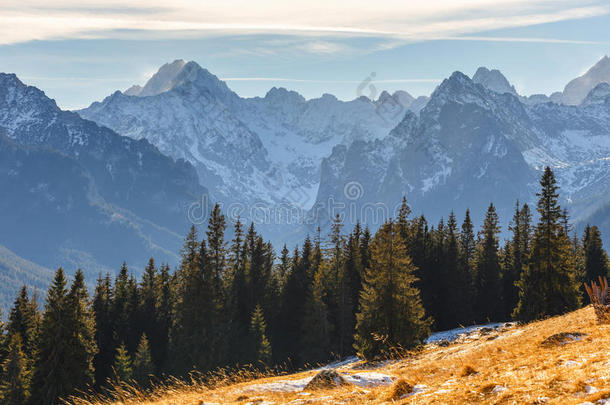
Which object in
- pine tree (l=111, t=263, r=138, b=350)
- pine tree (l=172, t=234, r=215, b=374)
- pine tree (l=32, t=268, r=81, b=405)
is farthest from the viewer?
pine tree (l=111, t=263, r=138, b=350)

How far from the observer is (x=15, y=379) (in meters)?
48.0

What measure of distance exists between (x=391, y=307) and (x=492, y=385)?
23.7m

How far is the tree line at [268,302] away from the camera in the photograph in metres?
44.4

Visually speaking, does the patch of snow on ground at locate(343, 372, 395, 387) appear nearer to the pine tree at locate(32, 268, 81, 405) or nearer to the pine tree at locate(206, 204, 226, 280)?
the pine tree at locate(32, 268, 81, 405)

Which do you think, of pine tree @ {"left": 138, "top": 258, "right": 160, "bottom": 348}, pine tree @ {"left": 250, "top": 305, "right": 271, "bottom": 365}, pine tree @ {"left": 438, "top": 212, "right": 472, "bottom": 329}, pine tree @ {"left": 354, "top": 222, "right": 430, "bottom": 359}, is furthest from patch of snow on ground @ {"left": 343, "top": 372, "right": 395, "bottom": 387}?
pine tree @ {"left": 138, "top": 258, "right": 160, "bottom": 348}

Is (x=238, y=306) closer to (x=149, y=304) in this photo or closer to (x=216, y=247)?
(x=216, y=247)

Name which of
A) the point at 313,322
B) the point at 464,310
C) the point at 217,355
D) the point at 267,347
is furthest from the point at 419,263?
the point at 217,355

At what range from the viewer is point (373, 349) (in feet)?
115

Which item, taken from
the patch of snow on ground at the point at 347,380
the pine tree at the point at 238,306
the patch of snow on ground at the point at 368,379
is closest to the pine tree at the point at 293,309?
the pine tree at the point at 238,306

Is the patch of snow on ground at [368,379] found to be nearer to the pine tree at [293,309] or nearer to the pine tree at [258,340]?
the pine tree at [258,340]

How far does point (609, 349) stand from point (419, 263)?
6007 centimetres

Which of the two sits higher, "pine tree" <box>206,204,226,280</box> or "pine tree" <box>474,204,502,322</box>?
"pine tree" <box>206,204,226,280</box>

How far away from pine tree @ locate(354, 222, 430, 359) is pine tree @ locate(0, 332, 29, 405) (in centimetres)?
3070

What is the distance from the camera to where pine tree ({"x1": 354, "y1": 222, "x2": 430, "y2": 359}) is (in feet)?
115
